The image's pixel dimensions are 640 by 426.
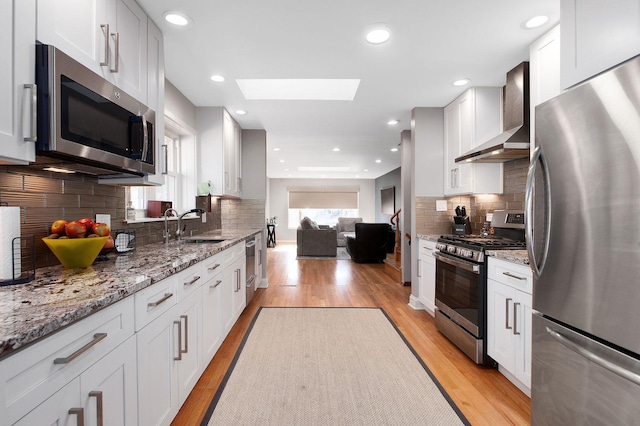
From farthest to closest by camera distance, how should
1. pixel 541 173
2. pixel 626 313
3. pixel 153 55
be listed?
pixel 153 55 → pixel 541 173 → pixel 626 313

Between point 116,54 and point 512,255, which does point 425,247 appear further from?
point 116,54

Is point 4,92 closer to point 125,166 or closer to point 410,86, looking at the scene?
point 125,166

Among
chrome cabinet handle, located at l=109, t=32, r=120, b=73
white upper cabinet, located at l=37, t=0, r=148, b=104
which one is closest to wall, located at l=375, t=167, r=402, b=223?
white upper cabinet, located at l=37, t=0, r=148, b=104

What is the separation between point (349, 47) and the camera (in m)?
2.35

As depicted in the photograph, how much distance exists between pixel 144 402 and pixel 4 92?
1242 millimetres

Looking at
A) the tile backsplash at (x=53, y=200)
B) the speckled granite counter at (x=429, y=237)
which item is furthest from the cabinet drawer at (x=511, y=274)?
the tile backsplash at (x=53, y=200)

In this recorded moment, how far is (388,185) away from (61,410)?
9431mm

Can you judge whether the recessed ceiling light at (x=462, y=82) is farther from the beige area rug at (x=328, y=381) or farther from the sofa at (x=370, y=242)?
the sofa at (x=370, y=242)

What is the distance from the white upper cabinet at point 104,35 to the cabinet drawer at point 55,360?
3.52 ft

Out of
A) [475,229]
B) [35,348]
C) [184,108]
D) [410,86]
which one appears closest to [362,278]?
[475,229]

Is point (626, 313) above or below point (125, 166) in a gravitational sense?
below

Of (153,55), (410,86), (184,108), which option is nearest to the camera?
(153,55)

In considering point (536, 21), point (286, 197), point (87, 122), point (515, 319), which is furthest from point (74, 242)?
point (286, 197)

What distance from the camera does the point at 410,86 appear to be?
3061 millimetres
